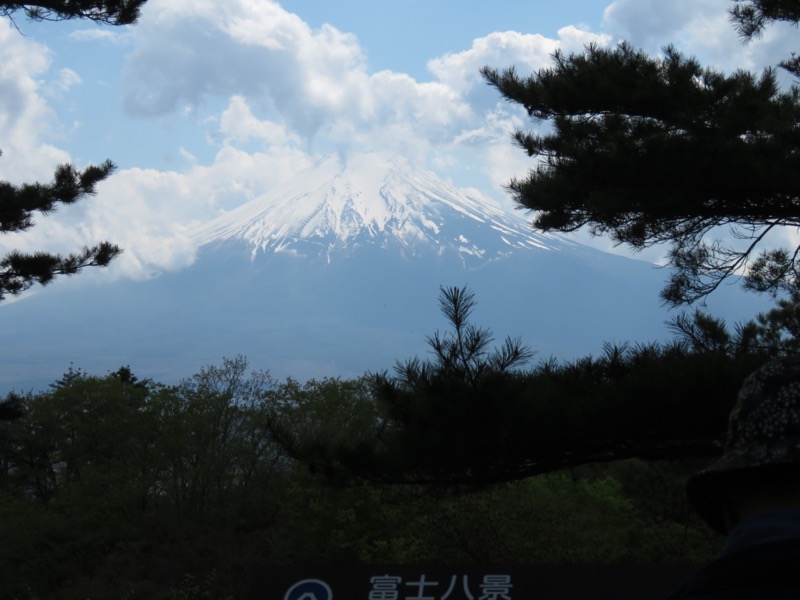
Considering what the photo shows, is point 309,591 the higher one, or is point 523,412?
point 523,412

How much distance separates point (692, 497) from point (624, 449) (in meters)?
4.82

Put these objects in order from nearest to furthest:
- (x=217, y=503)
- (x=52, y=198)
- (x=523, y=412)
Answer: (x=523, y=412), (x=52, y=198), (x=217, y=503)

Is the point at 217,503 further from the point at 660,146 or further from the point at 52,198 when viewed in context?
the point at 660,146

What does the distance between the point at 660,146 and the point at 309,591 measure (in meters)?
4.02

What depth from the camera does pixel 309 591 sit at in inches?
230

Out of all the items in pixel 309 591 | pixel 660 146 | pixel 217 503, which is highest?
pixel 660 146

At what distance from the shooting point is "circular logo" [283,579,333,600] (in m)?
5.83

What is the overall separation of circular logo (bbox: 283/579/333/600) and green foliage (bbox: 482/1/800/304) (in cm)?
325

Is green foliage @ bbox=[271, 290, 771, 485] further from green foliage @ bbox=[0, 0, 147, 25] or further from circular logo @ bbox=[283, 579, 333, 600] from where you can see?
green foliage @ bbox=[0, 0, 147, 25]

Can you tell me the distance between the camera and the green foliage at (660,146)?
6.56m

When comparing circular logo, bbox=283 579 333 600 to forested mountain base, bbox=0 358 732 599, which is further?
forested mountain base, bbox=0 358 732 599

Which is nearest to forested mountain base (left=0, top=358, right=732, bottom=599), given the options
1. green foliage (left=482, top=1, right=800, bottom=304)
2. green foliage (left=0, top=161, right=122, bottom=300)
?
green foliage (left=0, top=161, right=122, bottom=300)

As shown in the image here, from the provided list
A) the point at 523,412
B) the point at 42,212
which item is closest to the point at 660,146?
the point at 523,412

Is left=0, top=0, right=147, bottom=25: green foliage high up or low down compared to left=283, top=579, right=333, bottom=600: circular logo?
up
